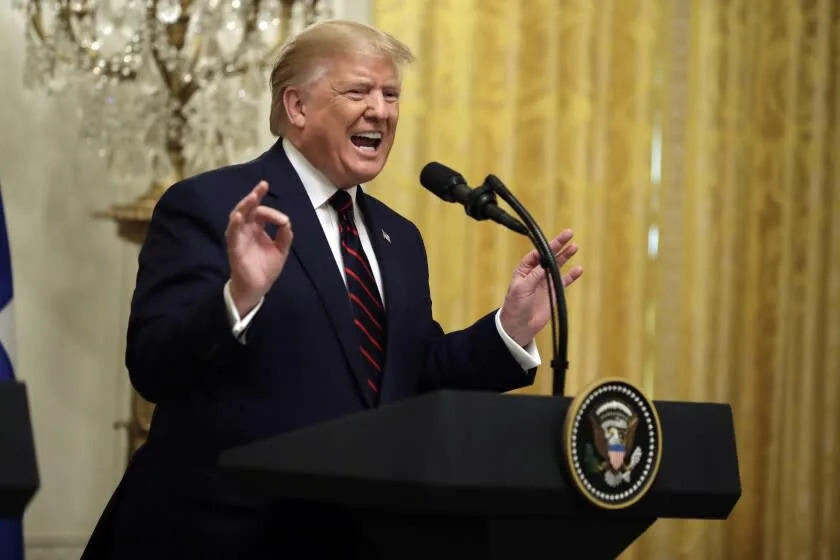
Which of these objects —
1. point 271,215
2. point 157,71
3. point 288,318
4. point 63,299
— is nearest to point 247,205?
point 271,215

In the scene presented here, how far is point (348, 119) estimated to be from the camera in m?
2.27

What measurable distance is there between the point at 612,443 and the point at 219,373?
693mm

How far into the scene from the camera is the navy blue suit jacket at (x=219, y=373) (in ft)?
6.41

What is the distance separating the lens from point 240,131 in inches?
139

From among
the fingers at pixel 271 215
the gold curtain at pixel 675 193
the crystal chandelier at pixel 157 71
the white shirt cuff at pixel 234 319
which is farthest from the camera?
the gold curtain at pixel 675 193

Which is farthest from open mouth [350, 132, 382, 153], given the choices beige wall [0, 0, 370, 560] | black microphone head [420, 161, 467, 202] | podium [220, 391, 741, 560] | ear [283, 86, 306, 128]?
beige wall [0, 0, 370, 560]

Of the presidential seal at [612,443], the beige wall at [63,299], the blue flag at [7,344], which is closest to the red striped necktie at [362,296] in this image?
the presidential seal at [612,443]

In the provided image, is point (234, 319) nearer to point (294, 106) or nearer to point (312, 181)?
point (312, 181)

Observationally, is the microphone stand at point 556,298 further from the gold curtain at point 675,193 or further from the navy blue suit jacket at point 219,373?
the gold curtain at point 675,193

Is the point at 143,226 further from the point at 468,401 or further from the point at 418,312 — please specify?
the point at 468,401

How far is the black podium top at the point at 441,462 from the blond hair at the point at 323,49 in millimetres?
863

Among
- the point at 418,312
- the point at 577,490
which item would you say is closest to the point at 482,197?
the point at 418,312

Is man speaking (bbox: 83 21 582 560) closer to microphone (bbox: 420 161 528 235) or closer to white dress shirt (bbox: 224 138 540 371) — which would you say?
white dress shirt (bbox: 224 138 540 371)

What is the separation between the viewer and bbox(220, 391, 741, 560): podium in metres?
1.53
